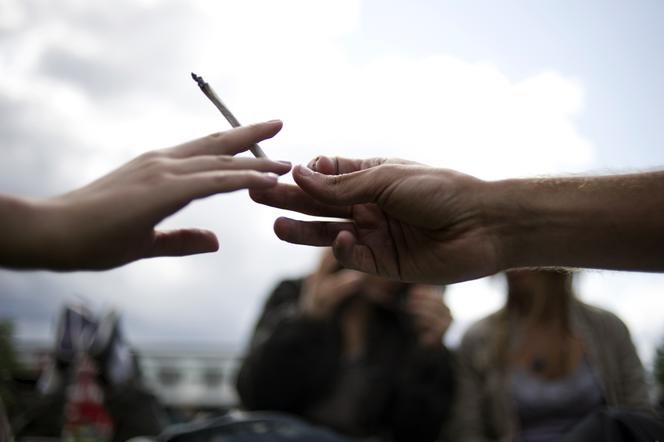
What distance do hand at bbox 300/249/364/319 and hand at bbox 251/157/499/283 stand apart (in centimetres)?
128

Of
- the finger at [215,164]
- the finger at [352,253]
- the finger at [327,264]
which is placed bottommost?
the finger at [327,264]

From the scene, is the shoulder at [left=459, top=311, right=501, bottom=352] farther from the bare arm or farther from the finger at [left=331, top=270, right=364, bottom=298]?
the bare arm

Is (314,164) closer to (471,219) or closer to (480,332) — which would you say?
(471,219)

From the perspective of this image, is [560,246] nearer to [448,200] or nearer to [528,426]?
[448,200]

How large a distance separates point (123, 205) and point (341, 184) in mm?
523

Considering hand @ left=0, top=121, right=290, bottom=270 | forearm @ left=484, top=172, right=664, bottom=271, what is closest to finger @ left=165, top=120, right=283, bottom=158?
hand @ left=0, top=121, right=290, bottom=270

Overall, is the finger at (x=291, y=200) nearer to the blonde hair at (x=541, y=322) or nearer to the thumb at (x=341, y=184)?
the thumb at (x=341, y=184)

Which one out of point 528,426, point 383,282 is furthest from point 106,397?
point 528,426

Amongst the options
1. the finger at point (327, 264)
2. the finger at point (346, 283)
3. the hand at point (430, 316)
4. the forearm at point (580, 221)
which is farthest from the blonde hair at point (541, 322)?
the forearm at point (580, 221)

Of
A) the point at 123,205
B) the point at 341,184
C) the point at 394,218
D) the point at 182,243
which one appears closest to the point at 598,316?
the point at 394,218

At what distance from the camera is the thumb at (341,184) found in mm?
1344

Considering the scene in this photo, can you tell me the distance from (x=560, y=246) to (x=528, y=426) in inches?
51.3

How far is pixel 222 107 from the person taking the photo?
1276 mm

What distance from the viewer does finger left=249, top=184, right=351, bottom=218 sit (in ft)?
4.59
